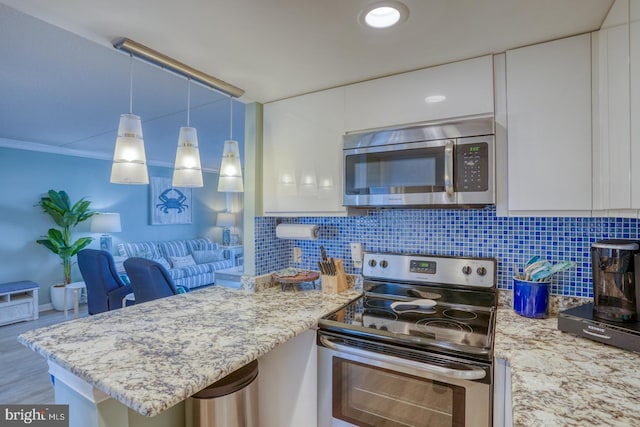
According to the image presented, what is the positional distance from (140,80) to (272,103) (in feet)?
3.28

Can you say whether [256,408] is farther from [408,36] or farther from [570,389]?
[408,36]

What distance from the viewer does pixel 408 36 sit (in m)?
1.31

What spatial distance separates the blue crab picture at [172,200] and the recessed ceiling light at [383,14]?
582 cm

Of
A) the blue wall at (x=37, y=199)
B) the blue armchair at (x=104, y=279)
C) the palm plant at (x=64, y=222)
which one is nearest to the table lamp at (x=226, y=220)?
the blue wall at (x=37, y=199)

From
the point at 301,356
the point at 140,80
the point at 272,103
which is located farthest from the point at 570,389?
the point at 140,80

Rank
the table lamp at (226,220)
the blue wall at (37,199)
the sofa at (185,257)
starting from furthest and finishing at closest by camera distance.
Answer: the table lamp at (226,220), the sofa at (185,257), the blue wall at (37,199)

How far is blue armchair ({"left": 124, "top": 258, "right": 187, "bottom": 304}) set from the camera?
2758 millimetres

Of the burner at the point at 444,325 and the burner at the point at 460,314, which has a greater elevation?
the burner at the point at 460,314

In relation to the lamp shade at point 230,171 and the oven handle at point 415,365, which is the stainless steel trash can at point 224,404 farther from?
the lamp shade at point 230,171

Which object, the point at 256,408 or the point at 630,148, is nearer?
the point at 630,148

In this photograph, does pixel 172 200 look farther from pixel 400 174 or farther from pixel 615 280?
pixel 615 280

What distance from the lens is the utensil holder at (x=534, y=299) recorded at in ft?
4.69

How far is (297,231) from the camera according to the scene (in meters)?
2.12

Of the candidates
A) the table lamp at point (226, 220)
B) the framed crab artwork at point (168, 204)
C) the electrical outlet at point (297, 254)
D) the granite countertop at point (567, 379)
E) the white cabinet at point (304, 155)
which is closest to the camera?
the granite countertop at point (567, 379)
